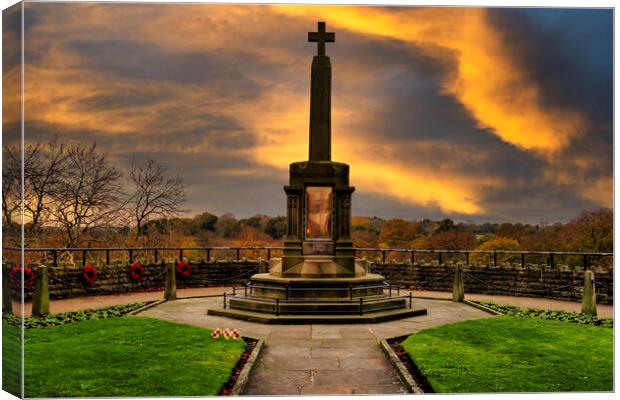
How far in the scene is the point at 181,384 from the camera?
914 cm

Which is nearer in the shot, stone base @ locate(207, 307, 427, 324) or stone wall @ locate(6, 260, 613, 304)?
stone base @ locate(207, 307, 427, 324)

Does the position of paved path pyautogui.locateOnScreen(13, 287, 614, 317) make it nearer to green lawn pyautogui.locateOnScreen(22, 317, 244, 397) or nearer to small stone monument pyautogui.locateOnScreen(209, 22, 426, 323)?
small stone monument pyautogui.locateOnScreen(209, 22, 426, 323)

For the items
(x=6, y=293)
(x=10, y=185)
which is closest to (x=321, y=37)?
(x=10, y=185)

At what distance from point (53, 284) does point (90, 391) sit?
13.8 m

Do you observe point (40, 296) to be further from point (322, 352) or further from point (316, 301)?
point (322, 352)

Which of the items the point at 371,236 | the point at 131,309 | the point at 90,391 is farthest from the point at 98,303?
the point at 371,236

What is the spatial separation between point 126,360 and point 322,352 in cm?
383

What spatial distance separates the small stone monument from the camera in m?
18.2

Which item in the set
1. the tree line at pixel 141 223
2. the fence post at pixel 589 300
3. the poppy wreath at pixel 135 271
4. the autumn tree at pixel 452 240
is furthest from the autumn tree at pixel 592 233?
the poppy wreath at pixel 135 271

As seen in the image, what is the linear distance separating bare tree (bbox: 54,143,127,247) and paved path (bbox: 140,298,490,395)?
16388mm

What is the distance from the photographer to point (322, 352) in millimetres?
12289

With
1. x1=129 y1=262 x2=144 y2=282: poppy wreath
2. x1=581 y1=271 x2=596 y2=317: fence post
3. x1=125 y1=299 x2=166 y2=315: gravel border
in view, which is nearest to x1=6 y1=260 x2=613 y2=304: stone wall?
x1=129 y1=262 x2=144 y2=282: poppy wreath

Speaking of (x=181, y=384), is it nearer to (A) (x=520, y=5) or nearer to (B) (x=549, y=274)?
(A) (x=520, y=5)

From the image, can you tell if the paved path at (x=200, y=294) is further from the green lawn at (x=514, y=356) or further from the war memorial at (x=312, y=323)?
the green lawn at (x=514, y=356)
